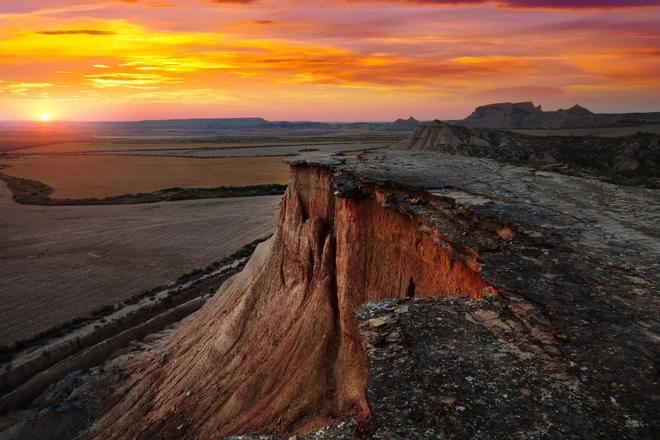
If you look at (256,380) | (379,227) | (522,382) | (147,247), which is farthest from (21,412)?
(147,247)

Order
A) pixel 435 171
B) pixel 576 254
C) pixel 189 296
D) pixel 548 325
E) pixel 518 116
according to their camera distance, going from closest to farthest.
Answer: pixel 548 325 < pixel 576 254 < pixel 435 171 < pixel 189 296 < pixel 518 116

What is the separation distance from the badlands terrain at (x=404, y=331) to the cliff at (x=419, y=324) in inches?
1.1

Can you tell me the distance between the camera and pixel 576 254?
684 cm

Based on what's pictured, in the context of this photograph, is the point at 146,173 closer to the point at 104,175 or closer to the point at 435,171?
the point at 104,175

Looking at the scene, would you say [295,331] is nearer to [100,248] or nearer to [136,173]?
[100,248]

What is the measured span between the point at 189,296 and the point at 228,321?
10525mm

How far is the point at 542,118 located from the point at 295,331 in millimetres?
154758

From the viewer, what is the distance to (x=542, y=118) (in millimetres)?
145875

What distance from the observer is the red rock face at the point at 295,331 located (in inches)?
378

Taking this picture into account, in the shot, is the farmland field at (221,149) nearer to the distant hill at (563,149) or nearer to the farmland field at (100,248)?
the distant hill at (563,149)

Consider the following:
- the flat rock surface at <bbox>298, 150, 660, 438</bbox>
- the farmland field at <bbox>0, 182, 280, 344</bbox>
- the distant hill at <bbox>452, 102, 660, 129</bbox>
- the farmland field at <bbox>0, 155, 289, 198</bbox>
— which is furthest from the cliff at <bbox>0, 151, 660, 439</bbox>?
the distant hill at <bbox>452, 102, 660, 129</bbox>

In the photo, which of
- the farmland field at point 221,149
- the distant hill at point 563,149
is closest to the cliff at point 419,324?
the distant hill at point 563,149

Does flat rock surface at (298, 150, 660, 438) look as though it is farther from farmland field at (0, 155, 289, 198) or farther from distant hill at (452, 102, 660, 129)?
distant hill at (452, 102, 660, 129)

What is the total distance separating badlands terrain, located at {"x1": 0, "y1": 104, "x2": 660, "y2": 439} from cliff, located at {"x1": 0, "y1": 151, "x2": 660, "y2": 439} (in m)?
0.03
